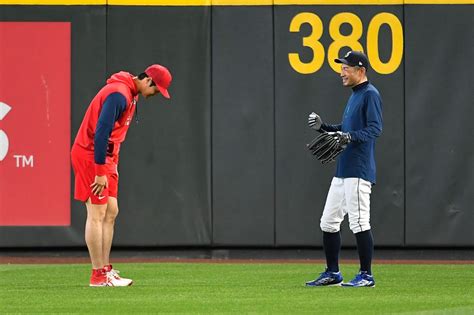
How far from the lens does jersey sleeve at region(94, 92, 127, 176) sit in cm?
1042

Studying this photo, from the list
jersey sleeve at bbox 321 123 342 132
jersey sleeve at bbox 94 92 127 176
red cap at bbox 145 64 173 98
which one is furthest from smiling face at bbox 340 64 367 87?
jersey sleeve at bbox 94 92 127 176

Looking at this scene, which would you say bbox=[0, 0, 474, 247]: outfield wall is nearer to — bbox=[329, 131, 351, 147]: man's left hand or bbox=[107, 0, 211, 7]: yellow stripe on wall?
bbox=[107, 0, 211, 7]: yellow stripe on wall

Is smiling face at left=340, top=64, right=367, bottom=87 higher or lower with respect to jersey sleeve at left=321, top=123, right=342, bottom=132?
higher

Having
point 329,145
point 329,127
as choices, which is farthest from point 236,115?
point 329,145

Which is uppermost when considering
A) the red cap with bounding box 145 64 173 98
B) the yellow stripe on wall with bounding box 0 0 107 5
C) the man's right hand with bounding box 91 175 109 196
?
the yellow stripe on wall with bounding box 0 0 107 5

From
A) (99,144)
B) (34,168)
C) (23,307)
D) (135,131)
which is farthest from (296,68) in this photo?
(23,307)

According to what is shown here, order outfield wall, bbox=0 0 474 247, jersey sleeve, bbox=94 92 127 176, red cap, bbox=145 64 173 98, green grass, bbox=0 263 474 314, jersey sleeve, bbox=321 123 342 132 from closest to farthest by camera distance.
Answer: green grass, bbox=0 263 474 314
jersey sleeve, bbox=94 92 127 176
red cap, bbox=145 64 173 98
jersey sleeve, bbox=321 123 342 132
outfield wall, bbox=0 0 474 247

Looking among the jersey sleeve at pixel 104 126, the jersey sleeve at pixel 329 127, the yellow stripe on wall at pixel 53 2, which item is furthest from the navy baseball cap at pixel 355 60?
the yellow stripe on wall at pixel 53 2

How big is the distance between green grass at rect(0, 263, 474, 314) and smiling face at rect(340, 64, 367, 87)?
5.74 feet

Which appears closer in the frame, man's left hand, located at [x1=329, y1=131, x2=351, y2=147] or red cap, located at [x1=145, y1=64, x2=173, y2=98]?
man's left hand, located at [x1=329, y1=131, x2=351, y2=147]

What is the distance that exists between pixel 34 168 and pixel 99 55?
1.54 m

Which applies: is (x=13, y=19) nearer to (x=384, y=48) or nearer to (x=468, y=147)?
(x=384, y=48)

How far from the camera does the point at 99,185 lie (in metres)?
10.6

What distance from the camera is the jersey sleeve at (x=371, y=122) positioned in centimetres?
1054
